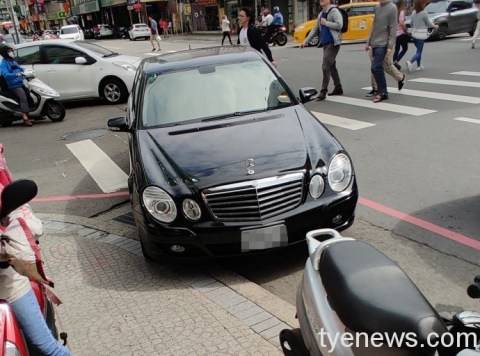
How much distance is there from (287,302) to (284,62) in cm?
1458

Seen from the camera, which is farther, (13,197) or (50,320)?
(50,320)

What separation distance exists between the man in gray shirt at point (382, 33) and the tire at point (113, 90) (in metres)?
6.35

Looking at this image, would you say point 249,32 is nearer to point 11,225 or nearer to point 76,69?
point 76,69

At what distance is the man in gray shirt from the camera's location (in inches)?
344

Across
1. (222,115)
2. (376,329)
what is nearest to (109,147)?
(222,115)

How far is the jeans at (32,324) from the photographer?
87.4 inches

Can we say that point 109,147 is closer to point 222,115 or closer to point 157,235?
point 222,115

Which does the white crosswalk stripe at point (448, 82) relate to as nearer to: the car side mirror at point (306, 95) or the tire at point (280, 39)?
the car side mirror at point (306, 95)

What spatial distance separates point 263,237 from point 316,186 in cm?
60

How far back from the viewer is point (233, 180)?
3654mm

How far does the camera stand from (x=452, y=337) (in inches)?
64.0

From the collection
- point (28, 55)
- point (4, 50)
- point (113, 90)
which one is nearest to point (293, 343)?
point (4, 50)

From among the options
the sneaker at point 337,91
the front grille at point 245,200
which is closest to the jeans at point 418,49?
the sneaker at point 337,91

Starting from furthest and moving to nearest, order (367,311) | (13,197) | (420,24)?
(420,24)
(13,197)
(367,311)
